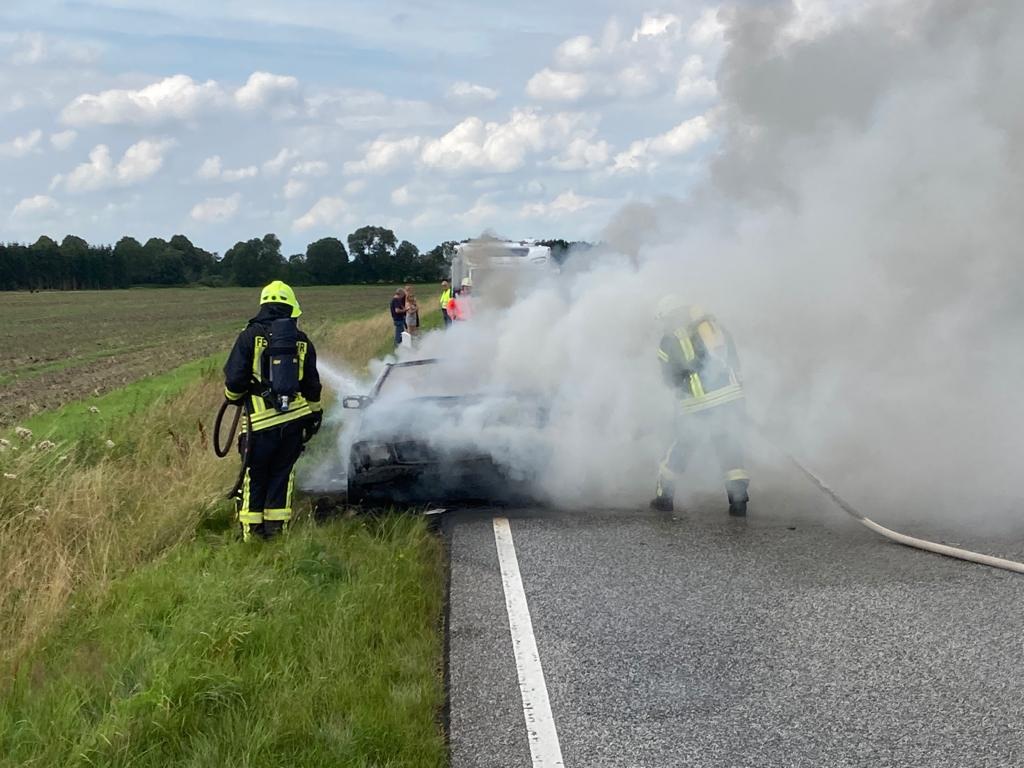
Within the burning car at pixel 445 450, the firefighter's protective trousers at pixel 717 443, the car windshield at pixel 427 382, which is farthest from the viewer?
the car windshield at pixel 427 382

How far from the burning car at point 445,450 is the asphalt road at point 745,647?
1.81ft

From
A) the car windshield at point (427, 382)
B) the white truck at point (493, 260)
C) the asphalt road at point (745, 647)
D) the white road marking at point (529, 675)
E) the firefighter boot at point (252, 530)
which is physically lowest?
the white road marking at point (529, 675)

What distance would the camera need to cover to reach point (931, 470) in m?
7.32

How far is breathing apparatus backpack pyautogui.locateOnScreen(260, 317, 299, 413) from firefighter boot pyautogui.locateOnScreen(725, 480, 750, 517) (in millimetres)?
3085

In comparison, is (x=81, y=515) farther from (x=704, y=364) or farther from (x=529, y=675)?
(x=704, y=364)

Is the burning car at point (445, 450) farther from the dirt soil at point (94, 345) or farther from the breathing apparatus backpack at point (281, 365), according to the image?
the dirt soil at point (94, 345)

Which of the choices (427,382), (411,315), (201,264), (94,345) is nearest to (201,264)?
(201,264)

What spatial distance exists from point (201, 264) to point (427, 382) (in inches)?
4296

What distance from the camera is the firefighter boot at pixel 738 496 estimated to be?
6.79 metres

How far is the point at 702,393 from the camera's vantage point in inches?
269

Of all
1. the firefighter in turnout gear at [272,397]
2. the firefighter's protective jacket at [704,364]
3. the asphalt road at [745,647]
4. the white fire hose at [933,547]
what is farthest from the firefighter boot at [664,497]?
the firefighter in turnout gear at [272,397]

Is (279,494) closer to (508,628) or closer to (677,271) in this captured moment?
(508,628)

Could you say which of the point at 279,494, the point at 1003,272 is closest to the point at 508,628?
the point at 279,494

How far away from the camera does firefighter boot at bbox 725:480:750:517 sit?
6.79 meters
